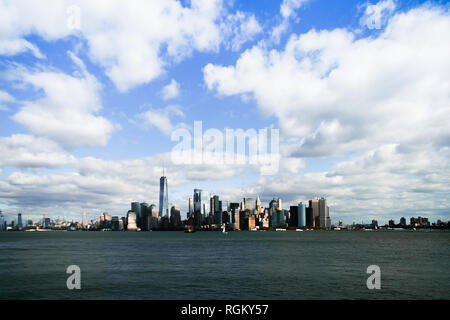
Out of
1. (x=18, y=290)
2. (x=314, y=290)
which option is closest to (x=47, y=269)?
(x=18, y=290)

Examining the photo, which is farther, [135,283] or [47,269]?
[47,269]

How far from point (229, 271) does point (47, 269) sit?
1439 inches
